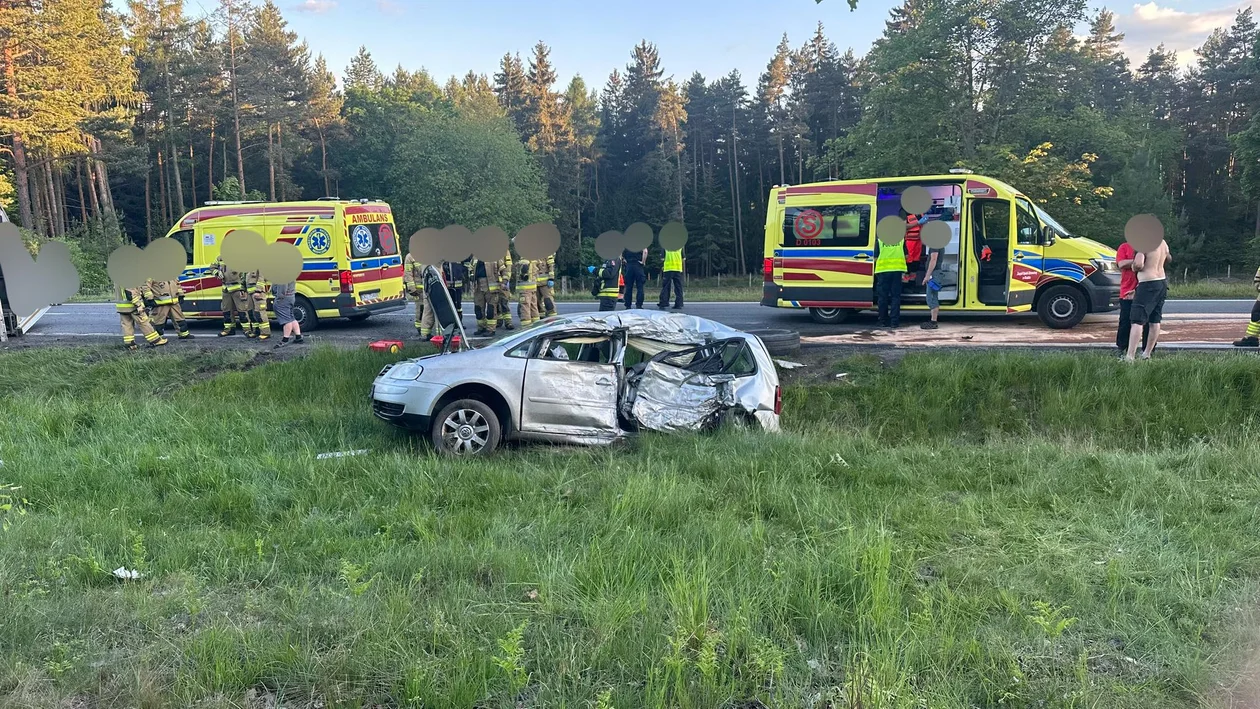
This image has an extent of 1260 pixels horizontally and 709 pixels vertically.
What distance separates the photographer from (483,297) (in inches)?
507

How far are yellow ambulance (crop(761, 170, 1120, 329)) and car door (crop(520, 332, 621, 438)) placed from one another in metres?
6.86

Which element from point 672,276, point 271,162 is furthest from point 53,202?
point 271,162

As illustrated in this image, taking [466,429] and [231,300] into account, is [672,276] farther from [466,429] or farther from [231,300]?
[466,429]

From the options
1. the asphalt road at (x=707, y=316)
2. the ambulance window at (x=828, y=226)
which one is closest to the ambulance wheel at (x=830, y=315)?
the asphalt road at (x=707, y=316)

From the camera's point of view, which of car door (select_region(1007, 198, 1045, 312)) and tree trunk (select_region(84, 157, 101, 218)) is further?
tree trunk (select_region(84, 157, 101, 218))

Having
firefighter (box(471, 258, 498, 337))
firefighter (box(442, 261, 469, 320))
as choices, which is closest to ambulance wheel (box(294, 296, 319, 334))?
firefighter (box(442, 261, 469, 320))

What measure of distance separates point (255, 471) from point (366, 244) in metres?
8.27

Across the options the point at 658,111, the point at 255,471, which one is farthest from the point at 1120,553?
the point at 658,111

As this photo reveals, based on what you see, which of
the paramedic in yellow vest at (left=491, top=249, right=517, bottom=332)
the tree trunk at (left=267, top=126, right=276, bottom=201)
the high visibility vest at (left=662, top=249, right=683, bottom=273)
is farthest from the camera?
the tree trunk at (left=267, top=126, right=276, bottom=201)

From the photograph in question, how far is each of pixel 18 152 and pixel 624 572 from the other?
44.5 ft

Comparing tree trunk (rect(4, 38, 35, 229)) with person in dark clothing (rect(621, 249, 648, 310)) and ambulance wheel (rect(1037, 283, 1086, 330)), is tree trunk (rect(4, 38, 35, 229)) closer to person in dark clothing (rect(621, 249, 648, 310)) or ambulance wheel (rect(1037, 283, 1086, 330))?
person in dark clothing (rect(621, 249, 648, 310))

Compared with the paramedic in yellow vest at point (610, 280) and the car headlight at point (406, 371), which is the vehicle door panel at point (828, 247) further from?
the car headlight at point (406, 371)

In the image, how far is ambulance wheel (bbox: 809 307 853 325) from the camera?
13186 millimetres

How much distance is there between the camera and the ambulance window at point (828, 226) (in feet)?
41.1
